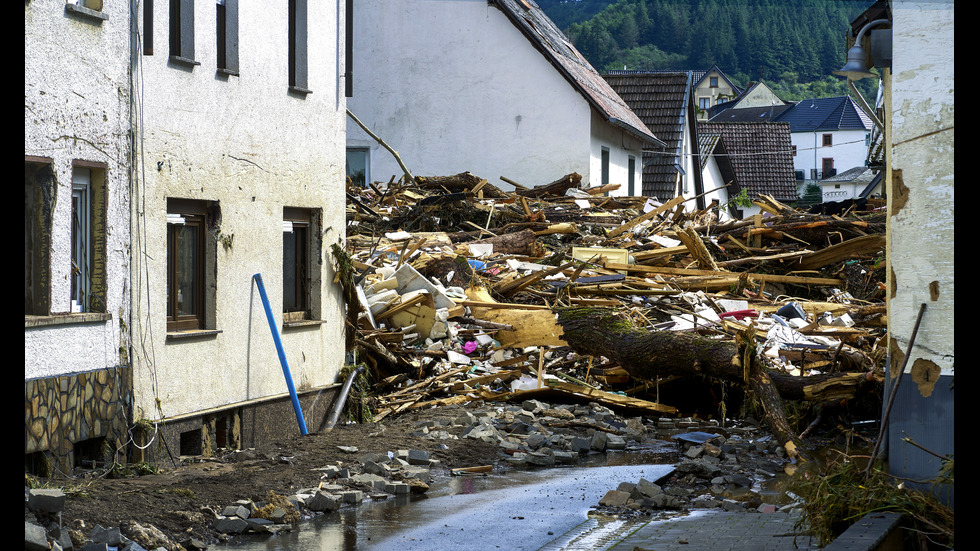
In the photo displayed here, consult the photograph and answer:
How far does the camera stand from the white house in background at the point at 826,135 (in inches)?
3839

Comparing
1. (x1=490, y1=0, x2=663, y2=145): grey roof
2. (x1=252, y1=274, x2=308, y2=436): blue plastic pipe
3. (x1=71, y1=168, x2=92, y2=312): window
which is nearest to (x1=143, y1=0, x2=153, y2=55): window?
(x1=71, y1=168, x2=92, y2=312): window

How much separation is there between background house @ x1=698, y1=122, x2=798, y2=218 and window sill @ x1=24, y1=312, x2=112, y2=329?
4967 centimetres

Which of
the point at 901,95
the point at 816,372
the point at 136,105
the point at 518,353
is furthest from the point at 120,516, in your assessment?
the point at 816,372

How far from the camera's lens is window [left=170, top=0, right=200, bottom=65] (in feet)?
33.3

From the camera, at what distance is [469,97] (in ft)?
86.3

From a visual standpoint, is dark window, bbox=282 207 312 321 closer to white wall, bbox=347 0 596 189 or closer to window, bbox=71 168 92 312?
window, bbox=71 168 92 312

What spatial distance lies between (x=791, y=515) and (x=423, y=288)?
8657 millimetres

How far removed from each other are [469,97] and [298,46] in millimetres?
13978

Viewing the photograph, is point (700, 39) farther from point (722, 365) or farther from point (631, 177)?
point (722, 365)

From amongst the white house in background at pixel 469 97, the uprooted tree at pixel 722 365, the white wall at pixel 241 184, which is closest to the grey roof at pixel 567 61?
the white house in background at pixel 469 97

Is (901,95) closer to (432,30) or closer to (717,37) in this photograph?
(432,30)

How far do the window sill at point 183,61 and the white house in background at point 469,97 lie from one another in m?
15.4

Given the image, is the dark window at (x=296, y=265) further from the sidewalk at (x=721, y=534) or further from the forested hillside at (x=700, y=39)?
the forested hillside at (x=700, y=39)
